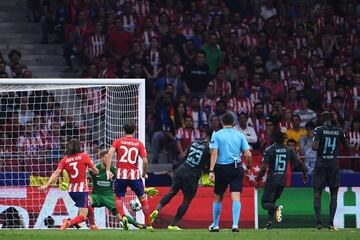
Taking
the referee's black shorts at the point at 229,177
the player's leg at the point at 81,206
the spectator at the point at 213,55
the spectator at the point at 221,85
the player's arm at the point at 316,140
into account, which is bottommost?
the player's leg at the point at 81,206

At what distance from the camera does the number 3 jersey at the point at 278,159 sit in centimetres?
2392

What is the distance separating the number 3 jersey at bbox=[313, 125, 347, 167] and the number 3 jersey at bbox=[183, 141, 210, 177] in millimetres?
2082

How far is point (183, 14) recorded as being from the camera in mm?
32688

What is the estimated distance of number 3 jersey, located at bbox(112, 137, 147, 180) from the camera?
73.4 ft

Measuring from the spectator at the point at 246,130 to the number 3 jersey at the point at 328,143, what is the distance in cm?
602

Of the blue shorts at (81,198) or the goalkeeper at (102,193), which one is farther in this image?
the goalkeeper at (102,193)

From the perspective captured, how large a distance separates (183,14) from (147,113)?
12.6 ft

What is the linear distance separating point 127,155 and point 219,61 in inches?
390

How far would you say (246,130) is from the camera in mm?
29281

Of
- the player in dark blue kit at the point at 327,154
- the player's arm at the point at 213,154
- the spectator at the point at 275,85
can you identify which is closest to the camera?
the player's arm at the point at 213,154

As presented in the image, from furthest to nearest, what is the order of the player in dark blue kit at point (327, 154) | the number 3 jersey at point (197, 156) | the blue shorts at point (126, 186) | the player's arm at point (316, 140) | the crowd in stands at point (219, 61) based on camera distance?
the crowd in stands at point (219, 61), the player in dark blue kit at point (327, 154), the player's arm at point (316, 140), the number 3 jersey at point (197, 156), the blue shorts at point (126, 186)

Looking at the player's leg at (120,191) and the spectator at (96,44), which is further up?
the spectator at (96,44)

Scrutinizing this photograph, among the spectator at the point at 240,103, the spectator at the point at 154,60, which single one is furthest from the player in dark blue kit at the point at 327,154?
the spectator at the point at 154,60

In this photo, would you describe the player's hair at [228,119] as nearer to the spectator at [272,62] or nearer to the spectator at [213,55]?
the spectator at [213,55]
